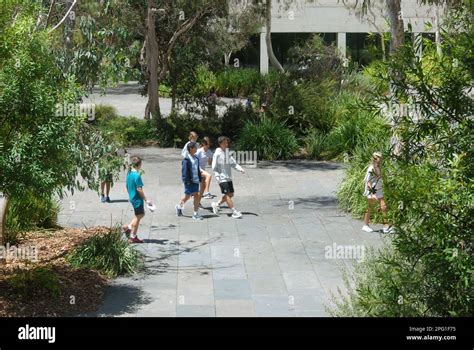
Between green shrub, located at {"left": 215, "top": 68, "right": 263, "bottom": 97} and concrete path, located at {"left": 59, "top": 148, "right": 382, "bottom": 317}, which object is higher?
green shrub, located at {"left": 215, "top": 68, "right": 263, "bottom": 97}

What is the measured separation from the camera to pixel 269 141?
25.3 metres

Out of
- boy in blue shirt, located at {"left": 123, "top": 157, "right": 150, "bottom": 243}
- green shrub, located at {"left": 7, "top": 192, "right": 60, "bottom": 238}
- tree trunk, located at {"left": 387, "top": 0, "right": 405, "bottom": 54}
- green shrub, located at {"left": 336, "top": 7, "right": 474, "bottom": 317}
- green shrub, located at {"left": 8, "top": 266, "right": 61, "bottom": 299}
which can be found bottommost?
green shrub, located at {"left": 8, "top": 266, "right": 61, "bottom": 299}

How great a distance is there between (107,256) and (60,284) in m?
1.28

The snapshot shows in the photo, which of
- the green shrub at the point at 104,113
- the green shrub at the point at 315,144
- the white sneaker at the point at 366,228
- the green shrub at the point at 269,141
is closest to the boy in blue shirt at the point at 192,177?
the white sneaker at the point at 366,228

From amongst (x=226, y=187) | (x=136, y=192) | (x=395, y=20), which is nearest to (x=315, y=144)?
(x=395, y=20)

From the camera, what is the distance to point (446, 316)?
8.48 metres

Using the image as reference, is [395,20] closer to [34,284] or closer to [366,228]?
[366,228]

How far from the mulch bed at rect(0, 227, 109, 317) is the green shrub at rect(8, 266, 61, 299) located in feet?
0.13

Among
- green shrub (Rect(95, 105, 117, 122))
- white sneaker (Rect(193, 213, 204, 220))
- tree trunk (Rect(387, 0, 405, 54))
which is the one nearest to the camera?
white sneaker (Rect(193, 213, 204, 220))

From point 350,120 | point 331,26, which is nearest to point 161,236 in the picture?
point 350,120

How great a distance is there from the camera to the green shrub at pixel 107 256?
1345cm

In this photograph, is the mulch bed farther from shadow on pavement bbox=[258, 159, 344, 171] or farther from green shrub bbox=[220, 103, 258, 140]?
green shrub bbox=[220, 103, 258, 140]

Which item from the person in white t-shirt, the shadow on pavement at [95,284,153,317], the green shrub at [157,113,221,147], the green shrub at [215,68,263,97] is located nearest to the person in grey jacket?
the person in white t-shirt

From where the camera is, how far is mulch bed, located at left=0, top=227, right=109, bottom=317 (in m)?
11.5
